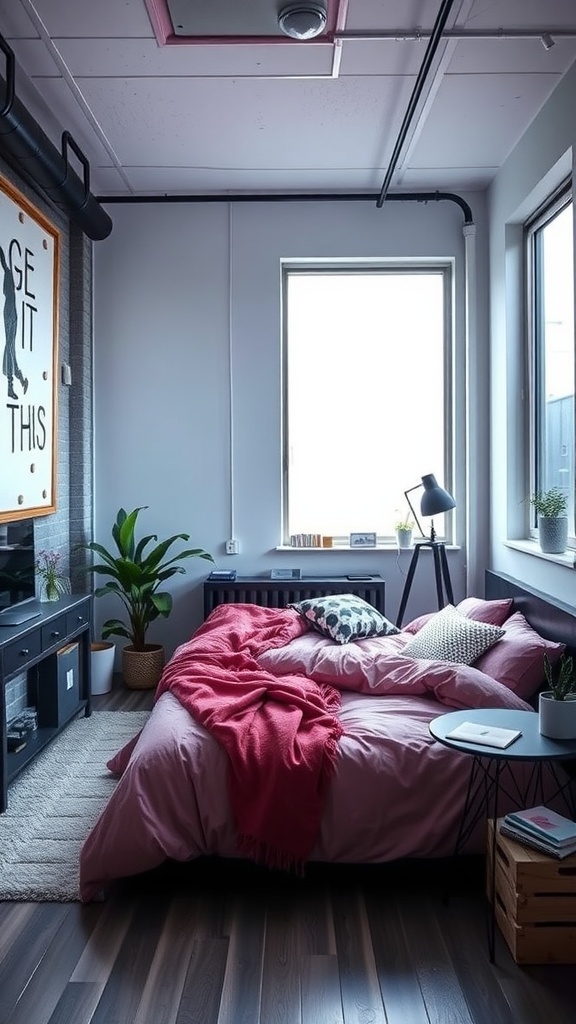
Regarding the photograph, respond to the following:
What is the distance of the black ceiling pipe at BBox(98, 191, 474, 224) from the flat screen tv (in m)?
2.29

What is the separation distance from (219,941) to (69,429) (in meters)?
3.31

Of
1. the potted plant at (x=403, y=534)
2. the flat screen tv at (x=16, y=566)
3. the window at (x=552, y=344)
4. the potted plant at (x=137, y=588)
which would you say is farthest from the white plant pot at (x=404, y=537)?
the flat screen tv at (x=16, y=566)

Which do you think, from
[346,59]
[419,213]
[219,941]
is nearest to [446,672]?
[219,941]

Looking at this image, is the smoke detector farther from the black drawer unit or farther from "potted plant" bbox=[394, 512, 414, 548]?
the black drawer unit

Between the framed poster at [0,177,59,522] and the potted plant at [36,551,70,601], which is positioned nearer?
the framed poster at [0,177,59,522]

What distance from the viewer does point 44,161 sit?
11.7 ft

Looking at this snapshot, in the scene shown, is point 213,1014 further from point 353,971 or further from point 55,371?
point 55,371

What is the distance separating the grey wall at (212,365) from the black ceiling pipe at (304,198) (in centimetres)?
7

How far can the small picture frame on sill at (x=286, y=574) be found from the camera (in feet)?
15.9

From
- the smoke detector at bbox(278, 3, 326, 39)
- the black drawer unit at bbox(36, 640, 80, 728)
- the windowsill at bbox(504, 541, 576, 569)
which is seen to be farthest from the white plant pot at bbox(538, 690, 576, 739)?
the smoke detector at bbox(278, 3, 326, 39)

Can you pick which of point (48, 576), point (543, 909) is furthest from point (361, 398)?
point (543, 909)

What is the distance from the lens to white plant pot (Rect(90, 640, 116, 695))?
15.1 feet

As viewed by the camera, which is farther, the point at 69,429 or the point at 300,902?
the point at 69,429

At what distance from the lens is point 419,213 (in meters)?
4.90
